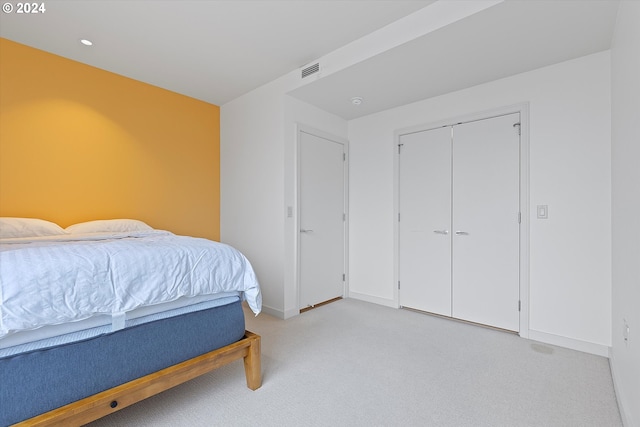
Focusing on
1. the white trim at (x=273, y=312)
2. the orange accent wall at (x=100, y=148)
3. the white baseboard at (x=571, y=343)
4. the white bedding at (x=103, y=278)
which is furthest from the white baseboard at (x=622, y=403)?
the orange accent wall at (x=100, y=148)

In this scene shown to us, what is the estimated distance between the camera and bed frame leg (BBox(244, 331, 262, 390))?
1.86 m

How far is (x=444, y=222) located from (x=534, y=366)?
4.83ft

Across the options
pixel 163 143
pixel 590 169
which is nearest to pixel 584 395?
pixel 590 169

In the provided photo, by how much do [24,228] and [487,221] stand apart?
394 cm

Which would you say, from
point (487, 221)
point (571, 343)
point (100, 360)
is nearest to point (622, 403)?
point (571, 343)

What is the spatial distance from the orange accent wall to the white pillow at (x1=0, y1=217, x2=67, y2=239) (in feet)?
1.24

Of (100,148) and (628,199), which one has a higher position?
(100,148)

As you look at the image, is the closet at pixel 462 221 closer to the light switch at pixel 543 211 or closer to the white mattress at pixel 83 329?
the light switch at pixel 543 211

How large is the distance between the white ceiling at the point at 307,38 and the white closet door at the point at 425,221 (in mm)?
594

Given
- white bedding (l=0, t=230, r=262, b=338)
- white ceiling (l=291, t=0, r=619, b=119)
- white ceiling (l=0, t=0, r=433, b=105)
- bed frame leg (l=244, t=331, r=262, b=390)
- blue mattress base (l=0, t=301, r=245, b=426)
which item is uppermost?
white ceiling (l=0, t=0, r=433, b=105)

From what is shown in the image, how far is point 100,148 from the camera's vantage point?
3.09 metres

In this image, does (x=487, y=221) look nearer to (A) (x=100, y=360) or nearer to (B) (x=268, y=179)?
(B) (x=268, y=179)

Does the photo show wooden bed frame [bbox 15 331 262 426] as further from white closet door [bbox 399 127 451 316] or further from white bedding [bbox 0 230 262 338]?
white closet door [bbox 399 127 451 316]

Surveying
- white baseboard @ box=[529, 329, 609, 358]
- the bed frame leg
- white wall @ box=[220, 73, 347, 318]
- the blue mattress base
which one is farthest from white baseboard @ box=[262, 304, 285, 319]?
white baseboard @ box=[529, 329, 609, 358]
